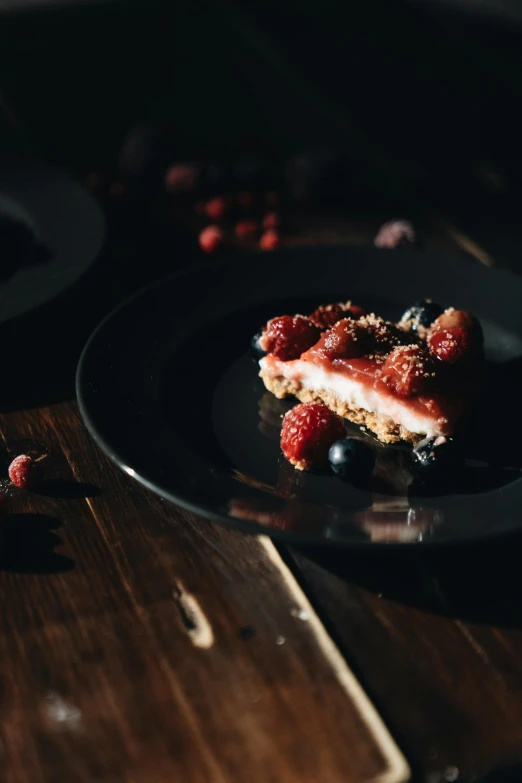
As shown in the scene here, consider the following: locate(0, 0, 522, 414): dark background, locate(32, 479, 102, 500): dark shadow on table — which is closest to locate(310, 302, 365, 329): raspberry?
locate(32, 479, 102, 500): dark shadow on table

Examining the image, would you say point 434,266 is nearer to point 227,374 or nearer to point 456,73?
point 227,374

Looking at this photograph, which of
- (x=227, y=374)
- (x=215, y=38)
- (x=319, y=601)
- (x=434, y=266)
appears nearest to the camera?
(x=319, y=601)

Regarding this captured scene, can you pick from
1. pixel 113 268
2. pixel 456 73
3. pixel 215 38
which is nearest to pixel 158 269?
pixel 113 268

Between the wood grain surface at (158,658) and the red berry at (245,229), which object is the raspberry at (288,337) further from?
the red berry at (245,229)

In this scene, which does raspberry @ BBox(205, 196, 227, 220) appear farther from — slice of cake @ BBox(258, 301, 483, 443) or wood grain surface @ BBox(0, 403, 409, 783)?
wood grain surface @ BBox(0, 403, 409, 783)

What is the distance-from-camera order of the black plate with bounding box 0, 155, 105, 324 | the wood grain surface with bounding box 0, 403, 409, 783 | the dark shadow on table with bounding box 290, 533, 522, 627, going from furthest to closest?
the black plate with bounding box 0, 155, 105, 324 → the dark shadow on table with bounding box 290, 533, 522, 627 → the wood grain surface with bounding box 0, 403, 409, 783

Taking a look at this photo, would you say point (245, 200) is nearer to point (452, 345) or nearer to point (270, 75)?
point (452, 345)
